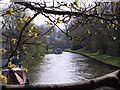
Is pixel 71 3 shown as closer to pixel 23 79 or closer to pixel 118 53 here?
pixel 23 79

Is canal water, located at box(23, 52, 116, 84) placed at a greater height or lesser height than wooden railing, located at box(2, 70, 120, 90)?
lesser

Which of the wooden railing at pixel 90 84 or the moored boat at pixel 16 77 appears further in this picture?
the moored boat at pixel 16 77

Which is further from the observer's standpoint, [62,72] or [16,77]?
[62,72]

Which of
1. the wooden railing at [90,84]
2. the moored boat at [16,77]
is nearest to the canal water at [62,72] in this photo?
the moored boat at [16,77]

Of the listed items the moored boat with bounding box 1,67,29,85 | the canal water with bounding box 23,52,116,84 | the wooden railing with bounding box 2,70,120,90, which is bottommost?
the canal water with bounding box 23,52,116,84

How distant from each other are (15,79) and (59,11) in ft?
35.5

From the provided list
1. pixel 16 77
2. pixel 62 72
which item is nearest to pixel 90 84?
pixel 16 77

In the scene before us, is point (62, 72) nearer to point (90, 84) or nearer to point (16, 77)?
point (16, 77)

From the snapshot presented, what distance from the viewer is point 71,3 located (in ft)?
7.27

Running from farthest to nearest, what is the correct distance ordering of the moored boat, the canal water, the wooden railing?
the canal water < the moored boat < the wooden railing

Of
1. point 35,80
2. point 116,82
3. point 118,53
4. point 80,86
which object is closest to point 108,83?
point 116,82

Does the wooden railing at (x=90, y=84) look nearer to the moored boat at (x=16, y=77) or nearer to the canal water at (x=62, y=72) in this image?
the moored boat at (x=16, y=77)

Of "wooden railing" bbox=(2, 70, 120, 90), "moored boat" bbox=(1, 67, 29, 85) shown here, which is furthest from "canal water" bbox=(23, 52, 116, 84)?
"wooden railing" bbox=(2, 70, 120, 90)

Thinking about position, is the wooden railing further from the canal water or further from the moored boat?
the canal water
